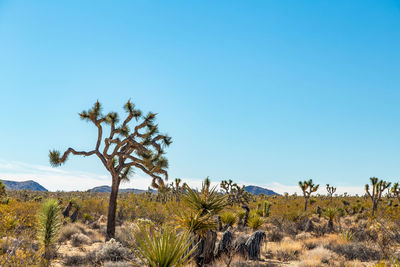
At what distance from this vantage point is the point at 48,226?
30.8 feet

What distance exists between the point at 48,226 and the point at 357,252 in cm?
1056

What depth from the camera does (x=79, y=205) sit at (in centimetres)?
2275

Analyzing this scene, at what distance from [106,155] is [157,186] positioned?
12.4ft

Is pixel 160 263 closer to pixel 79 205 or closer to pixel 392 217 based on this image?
pixel 392 217

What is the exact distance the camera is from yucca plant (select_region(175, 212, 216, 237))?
793cm

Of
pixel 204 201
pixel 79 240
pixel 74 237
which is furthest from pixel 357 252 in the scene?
pixel 74 237

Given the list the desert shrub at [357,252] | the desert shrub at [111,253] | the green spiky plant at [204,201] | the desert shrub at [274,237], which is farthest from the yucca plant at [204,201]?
the desert shrub at [274,237]

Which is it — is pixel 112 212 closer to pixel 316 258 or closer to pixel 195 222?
pixel 195 222

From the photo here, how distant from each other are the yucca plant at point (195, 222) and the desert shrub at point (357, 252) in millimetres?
5427

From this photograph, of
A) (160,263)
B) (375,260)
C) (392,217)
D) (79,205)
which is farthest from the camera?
(79,205)

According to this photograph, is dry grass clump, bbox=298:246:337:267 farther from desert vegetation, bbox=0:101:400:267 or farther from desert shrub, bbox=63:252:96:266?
desert shrub, bbox=63:252:96:266

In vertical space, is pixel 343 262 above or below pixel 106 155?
below

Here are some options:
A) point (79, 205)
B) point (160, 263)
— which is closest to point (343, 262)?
point (160, 263)

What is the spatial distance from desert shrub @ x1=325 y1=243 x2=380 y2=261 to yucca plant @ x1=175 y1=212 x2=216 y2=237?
17.8 ft
